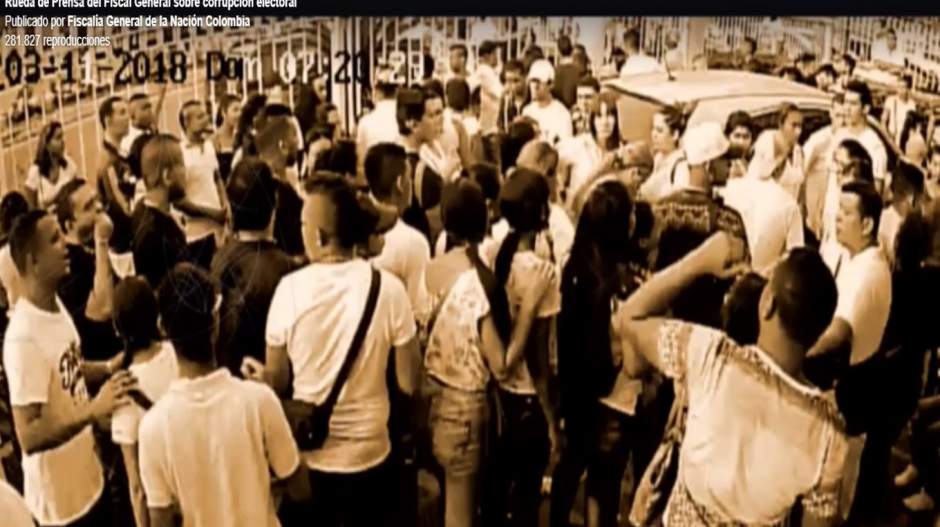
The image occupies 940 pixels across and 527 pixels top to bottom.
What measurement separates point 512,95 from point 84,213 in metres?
0.75

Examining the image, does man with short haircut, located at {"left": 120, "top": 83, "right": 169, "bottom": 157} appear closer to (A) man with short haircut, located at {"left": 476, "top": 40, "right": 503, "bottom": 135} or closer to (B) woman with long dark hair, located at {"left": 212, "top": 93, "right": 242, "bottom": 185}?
(B) woman with long dark hair, located at {"left": 212, "top": 93, "right": 242, "bottom": 185}

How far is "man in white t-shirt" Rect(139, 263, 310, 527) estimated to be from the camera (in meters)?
2.05

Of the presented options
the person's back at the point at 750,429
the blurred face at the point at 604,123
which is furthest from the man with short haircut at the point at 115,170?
the person's back at the point at 750,429

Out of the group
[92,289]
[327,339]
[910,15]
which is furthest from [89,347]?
[910,15]

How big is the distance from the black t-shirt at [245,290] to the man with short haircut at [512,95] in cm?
44

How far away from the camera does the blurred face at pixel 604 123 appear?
2.10 meters

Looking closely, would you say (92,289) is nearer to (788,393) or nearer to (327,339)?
(327,339)

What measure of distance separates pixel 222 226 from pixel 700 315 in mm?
814

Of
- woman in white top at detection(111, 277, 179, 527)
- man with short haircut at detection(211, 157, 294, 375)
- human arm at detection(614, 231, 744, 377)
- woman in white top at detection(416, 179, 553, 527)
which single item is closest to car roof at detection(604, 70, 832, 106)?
human arm at detection(614, 231, 744, 377)

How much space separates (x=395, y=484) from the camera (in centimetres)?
221

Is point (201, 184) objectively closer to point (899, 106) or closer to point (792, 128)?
point (792, 128)

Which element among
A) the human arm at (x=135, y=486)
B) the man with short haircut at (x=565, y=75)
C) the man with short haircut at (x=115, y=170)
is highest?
the man with short haircut at (x=565, y=75)

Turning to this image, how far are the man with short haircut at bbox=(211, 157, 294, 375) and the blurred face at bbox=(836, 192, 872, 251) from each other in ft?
2.99

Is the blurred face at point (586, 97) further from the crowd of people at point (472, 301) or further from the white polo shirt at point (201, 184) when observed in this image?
the white polo shirt at point (201, 184)
